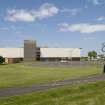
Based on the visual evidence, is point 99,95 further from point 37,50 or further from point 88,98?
point 37,50

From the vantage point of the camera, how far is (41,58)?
531 ft

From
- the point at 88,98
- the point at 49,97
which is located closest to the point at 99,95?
the point at 88,98

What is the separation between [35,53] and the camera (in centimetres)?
15550

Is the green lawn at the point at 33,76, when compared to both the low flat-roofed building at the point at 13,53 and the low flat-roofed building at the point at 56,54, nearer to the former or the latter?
the low flat-roofed building at the point at 13,53

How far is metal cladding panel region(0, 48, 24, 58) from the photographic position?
154 m

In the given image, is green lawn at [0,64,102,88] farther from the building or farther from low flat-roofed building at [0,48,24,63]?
low flat-roofed building at [0,48,24,63]

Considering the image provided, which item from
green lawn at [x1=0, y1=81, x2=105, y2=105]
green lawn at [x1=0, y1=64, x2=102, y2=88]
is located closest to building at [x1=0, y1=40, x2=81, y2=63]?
green lawn at [x1=0, y1=64, x2=102, y2=88]

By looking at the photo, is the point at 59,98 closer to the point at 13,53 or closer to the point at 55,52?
the point at 13,53

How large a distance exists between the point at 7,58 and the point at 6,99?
13530 cm

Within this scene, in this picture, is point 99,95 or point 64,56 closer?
point 99,95

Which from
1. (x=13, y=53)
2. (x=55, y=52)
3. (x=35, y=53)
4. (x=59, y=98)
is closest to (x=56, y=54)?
(x=55, y=52)

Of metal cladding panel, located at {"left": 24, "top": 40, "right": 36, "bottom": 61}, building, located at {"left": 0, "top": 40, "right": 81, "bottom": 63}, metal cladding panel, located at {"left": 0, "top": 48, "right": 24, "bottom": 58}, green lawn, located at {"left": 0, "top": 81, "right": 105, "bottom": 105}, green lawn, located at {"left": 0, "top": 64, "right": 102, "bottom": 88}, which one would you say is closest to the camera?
green lawn, located at {"left": 0, "top": 81, "right": 105, "bottom": 105}

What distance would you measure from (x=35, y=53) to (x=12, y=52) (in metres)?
13.4

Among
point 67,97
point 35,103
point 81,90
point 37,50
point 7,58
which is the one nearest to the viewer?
point 35,103
